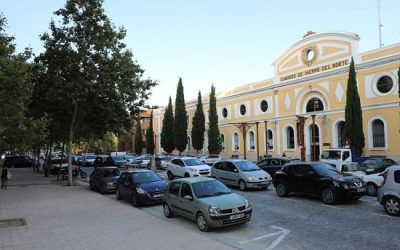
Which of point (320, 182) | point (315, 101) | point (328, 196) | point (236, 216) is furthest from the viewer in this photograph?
point (315, 101)

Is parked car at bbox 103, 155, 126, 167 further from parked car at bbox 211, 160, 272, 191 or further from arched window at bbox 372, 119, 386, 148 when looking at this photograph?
arched window at bbox 372, 119, 386, 148

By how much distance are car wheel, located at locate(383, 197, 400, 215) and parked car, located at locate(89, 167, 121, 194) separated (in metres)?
14.0

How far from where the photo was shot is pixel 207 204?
11320 millimetres

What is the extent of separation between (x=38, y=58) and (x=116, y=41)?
5.13 m

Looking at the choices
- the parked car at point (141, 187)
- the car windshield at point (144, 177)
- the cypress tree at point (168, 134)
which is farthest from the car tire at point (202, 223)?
the cypress tree at point (168, 134)

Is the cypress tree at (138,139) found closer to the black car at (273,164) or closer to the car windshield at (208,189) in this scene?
the black car at (273,164)

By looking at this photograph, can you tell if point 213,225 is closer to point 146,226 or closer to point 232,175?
point 146,226

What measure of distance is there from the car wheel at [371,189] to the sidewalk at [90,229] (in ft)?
31.2

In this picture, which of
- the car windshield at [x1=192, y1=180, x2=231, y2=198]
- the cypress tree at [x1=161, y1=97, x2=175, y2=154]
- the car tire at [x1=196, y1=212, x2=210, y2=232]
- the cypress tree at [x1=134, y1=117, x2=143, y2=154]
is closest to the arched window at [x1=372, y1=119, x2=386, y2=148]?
the car windshield at [x1=192, y1=180, x2=231, y2=198]

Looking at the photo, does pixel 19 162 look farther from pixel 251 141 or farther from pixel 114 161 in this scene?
pixel 251 141

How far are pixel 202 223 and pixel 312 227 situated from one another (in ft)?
10.6

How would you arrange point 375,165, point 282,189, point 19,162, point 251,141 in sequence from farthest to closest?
point 19,162
point 251,141
point 375,165
point 282,189

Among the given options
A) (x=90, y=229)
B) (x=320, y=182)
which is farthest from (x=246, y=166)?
(x=90, y=229)

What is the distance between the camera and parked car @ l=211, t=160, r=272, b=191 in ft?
64.3
